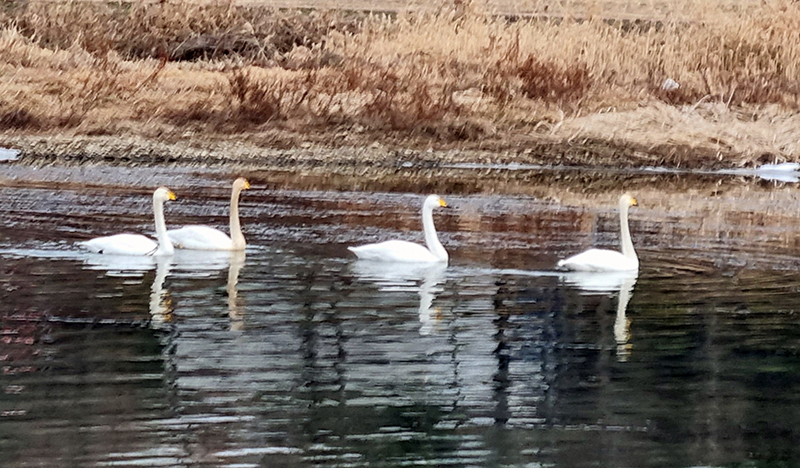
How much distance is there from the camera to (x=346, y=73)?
85.5 feet

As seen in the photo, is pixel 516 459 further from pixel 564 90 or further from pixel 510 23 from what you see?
pixel 510 23

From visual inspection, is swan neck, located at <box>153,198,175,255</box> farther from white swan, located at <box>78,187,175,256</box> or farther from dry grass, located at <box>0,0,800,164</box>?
dry grass, located at <box>0,0,800,164</box>

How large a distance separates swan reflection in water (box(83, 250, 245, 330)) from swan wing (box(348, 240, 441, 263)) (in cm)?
107

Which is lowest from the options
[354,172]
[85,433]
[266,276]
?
[354,172]

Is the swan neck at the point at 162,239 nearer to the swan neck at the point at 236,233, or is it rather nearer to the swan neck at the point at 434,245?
the swan neck at the point at 236,233

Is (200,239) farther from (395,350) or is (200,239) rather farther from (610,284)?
(395,350)

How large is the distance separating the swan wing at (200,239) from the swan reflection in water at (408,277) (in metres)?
1.37

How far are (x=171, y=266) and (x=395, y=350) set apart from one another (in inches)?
168

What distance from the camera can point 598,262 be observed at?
13328mm

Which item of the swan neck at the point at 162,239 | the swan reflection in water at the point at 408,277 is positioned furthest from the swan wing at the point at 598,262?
the swan neck at the point at 162,239

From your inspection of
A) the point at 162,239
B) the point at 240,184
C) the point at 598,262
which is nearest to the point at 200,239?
the point at 162,239

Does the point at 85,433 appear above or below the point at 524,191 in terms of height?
above

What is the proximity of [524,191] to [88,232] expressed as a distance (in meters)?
6.91

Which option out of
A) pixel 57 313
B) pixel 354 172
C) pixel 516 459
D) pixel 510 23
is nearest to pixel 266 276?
pixel 57 313
